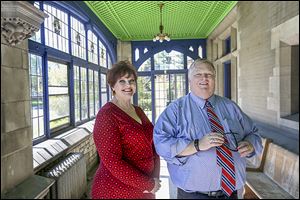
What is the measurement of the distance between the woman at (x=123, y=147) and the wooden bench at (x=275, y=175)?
4.96 feet

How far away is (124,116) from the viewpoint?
4.81 ft

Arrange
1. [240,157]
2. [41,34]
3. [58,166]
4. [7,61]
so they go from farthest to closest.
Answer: [41,34] < [58,166] < [7,61] < [240,157]

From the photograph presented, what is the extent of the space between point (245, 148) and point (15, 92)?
1712 millimetres

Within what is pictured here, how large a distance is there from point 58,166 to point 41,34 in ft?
5.78

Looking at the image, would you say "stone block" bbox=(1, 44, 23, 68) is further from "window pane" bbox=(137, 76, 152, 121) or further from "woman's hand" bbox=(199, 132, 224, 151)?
"window pane" bbox=(137, 76, 152, 121)

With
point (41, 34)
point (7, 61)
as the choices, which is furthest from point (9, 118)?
point (41, 34)

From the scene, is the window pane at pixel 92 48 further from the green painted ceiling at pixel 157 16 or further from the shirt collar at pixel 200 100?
the shirt collar at pixel 200 100

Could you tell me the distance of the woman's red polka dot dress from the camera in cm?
137

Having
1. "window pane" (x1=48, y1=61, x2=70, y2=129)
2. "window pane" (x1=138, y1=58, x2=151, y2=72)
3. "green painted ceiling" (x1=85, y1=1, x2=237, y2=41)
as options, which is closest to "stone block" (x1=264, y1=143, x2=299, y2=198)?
"window pane" (x1=48, y1=61, x2=70, y2=129)

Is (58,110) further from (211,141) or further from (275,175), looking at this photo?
(211,141)

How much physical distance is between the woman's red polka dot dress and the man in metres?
0.15

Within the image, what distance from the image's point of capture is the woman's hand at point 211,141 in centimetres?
121

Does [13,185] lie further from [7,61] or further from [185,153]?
[185,153]

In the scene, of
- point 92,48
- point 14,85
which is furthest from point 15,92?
point 92,48
